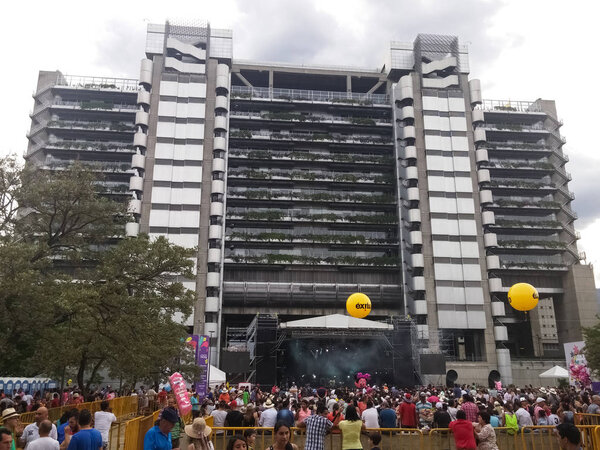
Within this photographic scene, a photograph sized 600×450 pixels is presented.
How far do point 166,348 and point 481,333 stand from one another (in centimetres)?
4431

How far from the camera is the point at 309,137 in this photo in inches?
2623

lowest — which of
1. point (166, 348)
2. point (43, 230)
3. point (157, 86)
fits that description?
point (166, 348)

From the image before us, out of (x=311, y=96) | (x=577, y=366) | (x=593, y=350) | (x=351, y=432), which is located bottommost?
(x=351, y=432)

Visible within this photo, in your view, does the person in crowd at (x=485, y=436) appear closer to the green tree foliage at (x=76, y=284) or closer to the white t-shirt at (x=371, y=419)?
the white t-shirt at (x=371, y=419)

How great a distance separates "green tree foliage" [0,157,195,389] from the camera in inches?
775

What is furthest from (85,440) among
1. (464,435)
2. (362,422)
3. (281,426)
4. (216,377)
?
(216,377)

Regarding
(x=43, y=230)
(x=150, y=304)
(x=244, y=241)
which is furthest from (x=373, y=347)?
(x=43, y=230)

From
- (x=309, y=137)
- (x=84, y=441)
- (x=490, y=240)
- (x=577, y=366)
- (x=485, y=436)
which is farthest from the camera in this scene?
(x=309, y=137)

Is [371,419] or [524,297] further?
[524,297]

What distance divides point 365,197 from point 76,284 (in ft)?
156

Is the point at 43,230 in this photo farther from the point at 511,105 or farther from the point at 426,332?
the point at 511,105

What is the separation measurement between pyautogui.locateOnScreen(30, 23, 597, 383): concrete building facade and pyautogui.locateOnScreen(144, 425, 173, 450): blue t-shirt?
49207 millimetres

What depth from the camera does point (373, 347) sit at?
44906 millimetres

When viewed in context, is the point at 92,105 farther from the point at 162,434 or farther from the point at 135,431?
the point at 162,434
